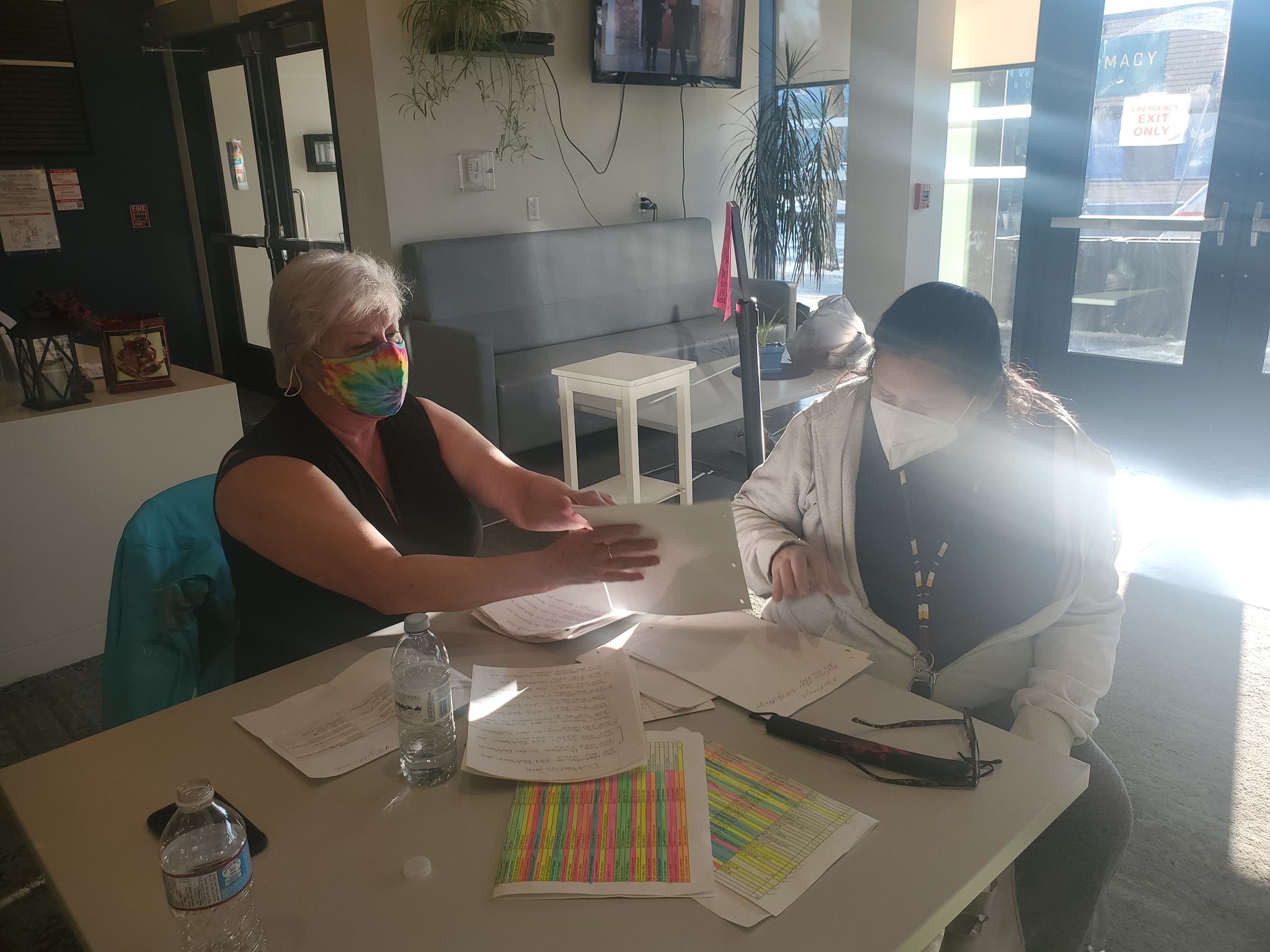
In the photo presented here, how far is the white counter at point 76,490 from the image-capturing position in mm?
2594

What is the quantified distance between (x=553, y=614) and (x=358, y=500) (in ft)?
1.24

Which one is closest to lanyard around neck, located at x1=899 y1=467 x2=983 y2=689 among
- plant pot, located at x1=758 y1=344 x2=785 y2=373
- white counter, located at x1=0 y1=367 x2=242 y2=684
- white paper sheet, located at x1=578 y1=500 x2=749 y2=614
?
white paper sheet, located at x1=578 y1=500 x2=749 y2=614

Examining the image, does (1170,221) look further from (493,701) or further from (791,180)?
(493,701)

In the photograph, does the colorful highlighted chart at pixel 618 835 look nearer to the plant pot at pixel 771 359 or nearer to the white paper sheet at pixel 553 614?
the white paper sheet at pixel 553 614

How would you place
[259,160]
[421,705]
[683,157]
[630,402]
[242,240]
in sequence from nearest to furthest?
[421,705] < [630,402] < [259,160] < [242,240] < [683,157]

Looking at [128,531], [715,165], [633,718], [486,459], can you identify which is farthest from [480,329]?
[633,718]

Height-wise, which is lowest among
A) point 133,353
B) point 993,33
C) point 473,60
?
point 133,353

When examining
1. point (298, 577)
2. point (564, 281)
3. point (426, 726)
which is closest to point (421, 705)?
point (426, 726)

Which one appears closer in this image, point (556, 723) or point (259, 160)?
point (556, 723)

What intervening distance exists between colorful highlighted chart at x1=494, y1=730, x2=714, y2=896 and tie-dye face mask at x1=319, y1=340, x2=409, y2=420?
0.77 m

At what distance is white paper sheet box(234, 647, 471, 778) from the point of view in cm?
110

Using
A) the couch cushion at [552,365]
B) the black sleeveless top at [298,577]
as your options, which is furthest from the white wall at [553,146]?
the black sleeveless top at [298,577]

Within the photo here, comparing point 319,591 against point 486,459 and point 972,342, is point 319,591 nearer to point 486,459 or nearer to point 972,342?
point 486,459

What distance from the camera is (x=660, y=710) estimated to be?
1.19m
